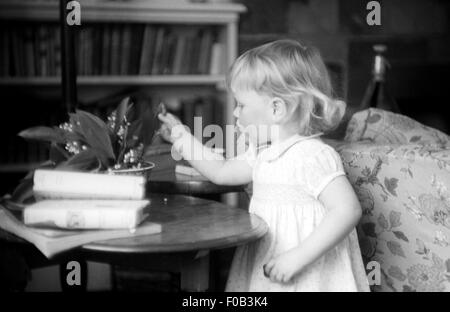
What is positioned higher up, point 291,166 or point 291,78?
point 291,78

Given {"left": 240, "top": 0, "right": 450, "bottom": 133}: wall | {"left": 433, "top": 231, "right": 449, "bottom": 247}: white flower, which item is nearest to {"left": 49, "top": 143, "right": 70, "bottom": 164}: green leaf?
{"left": 433, "top": 231, "right": 449, "bottom": 247}: white flower

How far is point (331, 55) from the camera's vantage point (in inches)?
111

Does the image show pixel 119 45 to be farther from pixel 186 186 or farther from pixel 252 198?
pixel 252 198

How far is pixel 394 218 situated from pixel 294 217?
1.10 feet

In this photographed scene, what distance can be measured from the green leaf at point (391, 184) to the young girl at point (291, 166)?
0.21 meters

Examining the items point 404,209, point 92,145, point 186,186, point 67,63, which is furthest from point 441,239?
point 67,63

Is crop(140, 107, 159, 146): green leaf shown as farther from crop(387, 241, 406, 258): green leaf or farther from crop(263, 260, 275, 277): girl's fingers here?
crop(387, 241, 406, 258): green leaf

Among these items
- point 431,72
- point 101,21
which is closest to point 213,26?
point 101,21

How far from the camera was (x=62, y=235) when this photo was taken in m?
0.91

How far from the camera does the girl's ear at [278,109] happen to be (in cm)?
112

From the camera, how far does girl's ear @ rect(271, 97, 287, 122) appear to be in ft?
3.69

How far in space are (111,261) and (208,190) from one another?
0.48 meters
